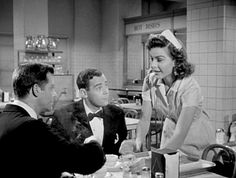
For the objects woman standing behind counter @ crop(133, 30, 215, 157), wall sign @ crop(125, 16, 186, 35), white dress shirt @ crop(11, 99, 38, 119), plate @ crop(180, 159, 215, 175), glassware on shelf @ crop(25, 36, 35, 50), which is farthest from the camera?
glassware on shelf @ crop(25, 36, 35, 50)

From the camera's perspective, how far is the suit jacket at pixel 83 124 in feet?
7.85

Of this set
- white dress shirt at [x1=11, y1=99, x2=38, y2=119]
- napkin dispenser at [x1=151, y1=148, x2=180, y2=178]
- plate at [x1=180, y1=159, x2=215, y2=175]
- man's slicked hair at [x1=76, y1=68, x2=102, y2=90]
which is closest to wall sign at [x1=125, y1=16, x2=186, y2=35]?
man's slicked hair at [x1=76, y1=68, x2=102, y2=90]

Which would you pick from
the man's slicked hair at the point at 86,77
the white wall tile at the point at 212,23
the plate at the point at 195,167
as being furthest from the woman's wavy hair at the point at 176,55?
the white wall tile at the point at 212,23

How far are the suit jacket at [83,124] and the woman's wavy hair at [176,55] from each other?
1.95 ft

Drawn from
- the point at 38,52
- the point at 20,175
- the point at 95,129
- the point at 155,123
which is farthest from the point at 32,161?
the point at 38,52

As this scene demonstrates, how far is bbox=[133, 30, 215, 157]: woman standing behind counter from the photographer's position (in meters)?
2.16

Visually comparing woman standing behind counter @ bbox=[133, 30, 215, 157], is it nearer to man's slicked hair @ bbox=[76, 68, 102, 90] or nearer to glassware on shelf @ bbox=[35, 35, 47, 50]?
man's slicked hair @ bbox=[76, 68, 102, 90]

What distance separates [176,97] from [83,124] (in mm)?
647

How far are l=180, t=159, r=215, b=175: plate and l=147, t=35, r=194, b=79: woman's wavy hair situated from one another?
0.53m

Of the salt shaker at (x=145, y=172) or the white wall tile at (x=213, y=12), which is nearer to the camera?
the salt shaker at (x=145, y=172)

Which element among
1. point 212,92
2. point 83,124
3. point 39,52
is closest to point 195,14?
point 212,92

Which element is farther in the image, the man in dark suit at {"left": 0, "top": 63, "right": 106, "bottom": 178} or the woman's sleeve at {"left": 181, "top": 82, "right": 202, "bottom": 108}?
the woman's sleeve at {"left": 181, "top": 82, "right": 202, "bottom": 108}

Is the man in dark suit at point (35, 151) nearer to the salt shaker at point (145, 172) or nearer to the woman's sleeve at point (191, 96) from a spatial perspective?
the salt shaker at point (145, 172)

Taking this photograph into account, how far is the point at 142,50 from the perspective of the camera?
9945 mm
